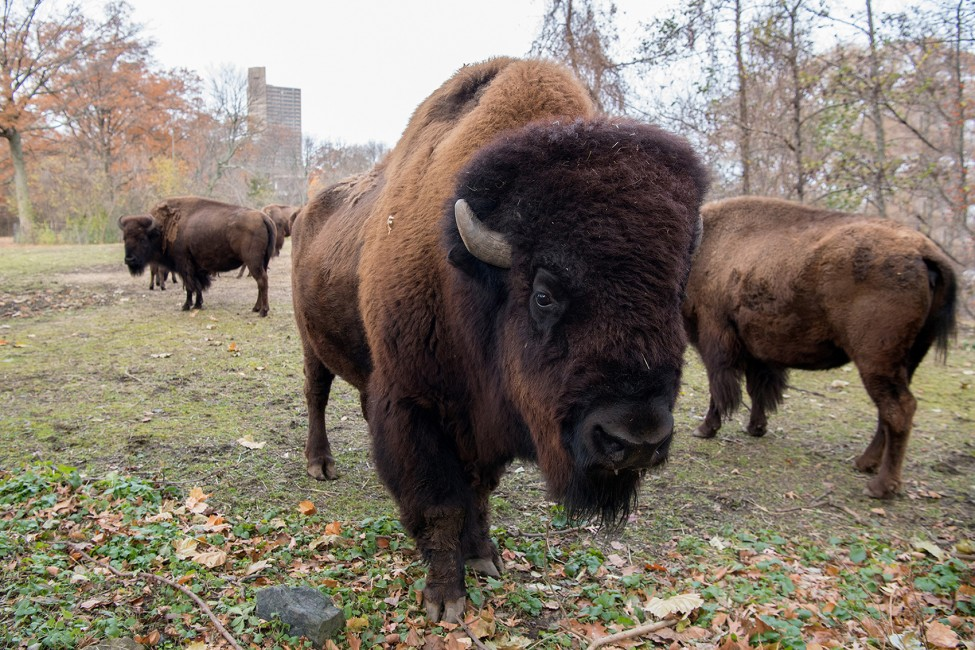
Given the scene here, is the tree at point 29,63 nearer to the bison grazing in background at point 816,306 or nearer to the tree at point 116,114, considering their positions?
the tree at point 116,114

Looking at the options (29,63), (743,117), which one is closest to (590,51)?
(743,117)

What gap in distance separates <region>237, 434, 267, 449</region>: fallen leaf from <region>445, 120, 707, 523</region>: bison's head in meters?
3.26

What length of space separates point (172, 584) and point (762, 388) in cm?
558

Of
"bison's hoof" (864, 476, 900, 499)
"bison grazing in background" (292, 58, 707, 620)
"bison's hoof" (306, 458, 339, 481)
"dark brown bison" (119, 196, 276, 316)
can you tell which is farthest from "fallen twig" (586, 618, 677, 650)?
"dark brown bison" (119, 196, 276, 316)

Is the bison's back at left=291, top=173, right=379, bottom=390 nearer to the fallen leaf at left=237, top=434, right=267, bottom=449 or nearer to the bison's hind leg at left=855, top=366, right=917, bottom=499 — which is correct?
the fallen leaf at left=237, top=434, right=267, bottom=449

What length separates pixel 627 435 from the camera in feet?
7.41

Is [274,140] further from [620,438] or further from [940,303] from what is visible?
[620,438]

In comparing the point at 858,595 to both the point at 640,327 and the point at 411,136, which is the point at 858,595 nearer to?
the point at 640,327

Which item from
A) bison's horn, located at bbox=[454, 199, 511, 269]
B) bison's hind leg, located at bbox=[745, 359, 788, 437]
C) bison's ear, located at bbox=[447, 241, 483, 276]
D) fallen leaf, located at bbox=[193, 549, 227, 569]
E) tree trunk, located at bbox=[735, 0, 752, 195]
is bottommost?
fallen leaf, located at bbox=[193, 549, 227, 569]

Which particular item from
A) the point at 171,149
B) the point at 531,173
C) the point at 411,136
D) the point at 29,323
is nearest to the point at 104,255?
the point at 29,323

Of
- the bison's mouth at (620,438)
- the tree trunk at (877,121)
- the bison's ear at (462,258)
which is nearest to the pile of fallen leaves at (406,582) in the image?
the bison's mouth at (620,438)

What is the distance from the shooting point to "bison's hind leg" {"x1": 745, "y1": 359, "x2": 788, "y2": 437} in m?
6.47

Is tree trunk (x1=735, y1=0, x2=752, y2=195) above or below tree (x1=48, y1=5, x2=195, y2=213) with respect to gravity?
below

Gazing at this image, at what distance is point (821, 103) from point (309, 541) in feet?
38.9
